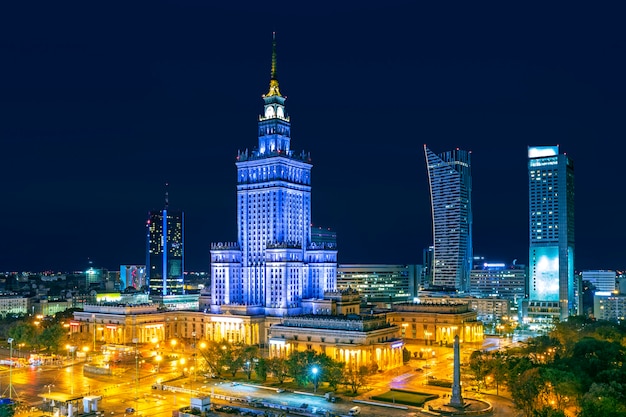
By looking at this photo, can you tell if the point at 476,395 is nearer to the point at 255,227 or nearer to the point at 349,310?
the point at 349,310

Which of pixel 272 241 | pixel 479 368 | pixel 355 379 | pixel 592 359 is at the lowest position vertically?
A: pixel 355 379

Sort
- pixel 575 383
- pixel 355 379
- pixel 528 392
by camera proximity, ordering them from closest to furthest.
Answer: pixel 528 392 < pixel 575 383 < pixel 355 379

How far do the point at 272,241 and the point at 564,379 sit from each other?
8458 cm

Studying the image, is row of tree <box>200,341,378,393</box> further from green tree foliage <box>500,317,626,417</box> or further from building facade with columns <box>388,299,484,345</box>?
building facade with columns <box>388,299,484,345</box>

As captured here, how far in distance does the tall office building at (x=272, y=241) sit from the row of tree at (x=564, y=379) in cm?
5244

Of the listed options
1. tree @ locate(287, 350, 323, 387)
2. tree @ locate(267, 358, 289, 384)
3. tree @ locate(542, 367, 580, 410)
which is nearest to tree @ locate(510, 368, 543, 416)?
tree @ locate(542, 367, 580, 410)

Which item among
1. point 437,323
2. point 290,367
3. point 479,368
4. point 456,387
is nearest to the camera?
point 456,387

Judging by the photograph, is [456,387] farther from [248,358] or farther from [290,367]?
[248,358]

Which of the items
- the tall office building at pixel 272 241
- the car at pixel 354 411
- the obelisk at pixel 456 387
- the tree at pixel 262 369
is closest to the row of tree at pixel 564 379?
the obelisk at pixel 456 387

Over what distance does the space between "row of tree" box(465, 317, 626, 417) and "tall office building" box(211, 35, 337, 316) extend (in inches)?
Result: 2065

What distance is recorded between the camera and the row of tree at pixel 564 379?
71.5 m

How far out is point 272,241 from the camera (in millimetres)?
153250

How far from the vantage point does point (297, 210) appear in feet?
527

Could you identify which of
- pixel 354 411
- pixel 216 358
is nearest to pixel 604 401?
pixel 354 411
